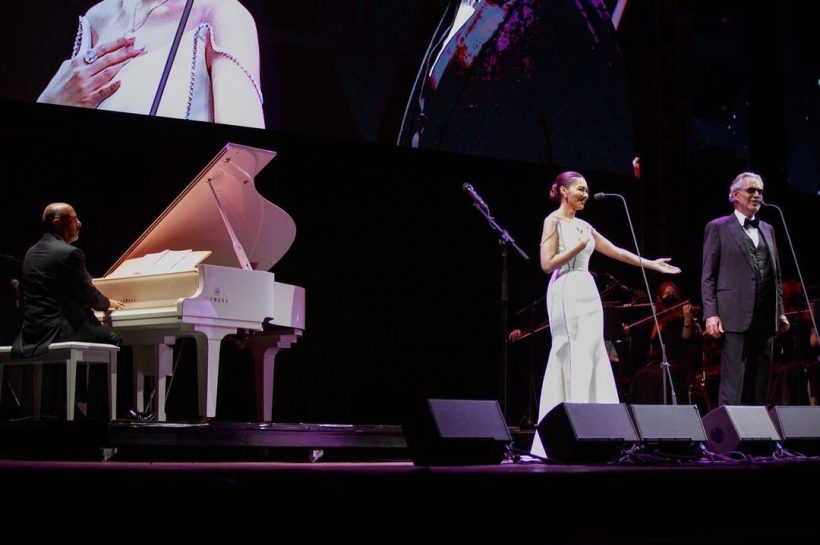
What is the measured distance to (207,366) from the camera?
5094mm

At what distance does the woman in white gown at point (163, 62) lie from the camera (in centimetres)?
602

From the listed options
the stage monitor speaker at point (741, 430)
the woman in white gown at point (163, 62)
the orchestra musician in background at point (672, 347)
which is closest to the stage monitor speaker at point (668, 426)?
the stage monitor speaker at point (741, 430)

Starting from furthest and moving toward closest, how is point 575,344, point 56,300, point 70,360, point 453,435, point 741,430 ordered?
point 56,300, point 70,360, point 575,344, point 741,430, point 453,435

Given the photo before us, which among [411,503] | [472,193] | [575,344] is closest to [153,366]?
[472,193]

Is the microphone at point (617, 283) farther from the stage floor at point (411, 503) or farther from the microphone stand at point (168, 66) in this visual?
the stage floor at point (411, 503)

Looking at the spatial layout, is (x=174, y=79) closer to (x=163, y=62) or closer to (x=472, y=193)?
(x=163, y=62)

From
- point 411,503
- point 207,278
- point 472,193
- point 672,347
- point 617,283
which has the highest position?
point 472,193

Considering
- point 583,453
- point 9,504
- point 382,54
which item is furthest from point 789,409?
point 382,54

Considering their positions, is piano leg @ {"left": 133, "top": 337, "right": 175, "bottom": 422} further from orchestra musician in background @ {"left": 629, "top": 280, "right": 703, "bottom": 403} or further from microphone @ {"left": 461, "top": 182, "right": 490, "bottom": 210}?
orchestra musician in background @ {"left": 629, "top": 280, "right": 703, "bottom": 403}

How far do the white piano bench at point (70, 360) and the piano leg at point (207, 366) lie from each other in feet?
Result: 1.72

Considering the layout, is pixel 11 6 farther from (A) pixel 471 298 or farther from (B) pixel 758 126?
(B) pixel 758 126

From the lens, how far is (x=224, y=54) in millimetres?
6312

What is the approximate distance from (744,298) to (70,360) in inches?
143

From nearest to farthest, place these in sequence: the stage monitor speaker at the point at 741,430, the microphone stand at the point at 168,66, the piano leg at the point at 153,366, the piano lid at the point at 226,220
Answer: the stage monitor speaker at the point at 741,430, the piano lid at the point at 226,220, the piano leg at the point at 153,366, the microphone stand at the point at 168,66
